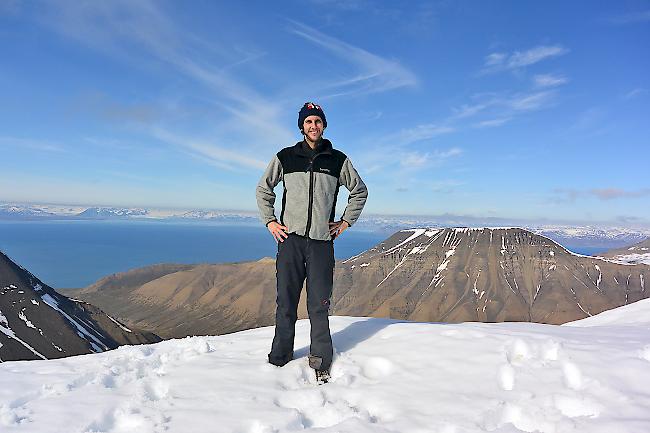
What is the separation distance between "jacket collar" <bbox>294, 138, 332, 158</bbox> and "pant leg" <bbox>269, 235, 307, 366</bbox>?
1.05 metres

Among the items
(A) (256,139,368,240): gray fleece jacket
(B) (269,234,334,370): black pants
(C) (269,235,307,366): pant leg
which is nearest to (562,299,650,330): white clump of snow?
(B) (269,234,334,370): black pants

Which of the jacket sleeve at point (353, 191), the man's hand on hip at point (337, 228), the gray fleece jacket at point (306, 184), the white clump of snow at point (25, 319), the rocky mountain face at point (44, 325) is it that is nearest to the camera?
the gray fleece jacket at point (306, 184)

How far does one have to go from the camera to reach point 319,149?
5078mm

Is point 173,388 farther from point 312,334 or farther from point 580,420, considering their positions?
point 580,420

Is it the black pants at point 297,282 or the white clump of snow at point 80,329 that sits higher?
the black pants at point 297,282

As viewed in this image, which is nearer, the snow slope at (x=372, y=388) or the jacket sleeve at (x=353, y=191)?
the snow slope at (x=372, y=388)

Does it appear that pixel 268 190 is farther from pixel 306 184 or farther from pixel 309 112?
pixel 309 112

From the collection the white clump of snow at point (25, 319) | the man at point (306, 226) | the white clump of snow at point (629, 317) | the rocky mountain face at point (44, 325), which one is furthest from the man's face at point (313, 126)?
the white clump of snow at point (25, 319)

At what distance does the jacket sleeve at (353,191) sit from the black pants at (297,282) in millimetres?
547

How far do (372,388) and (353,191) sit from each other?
2.45 m

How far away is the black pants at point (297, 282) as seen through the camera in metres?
4.97

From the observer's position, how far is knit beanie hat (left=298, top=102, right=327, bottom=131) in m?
4.98

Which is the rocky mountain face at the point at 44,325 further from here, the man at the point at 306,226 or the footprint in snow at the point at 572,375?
the footprint in snow at the point at 572,375

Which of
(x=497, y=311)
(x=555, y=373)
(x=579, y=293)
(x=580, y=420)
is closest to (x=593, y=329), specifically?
(x=555, y=373)
